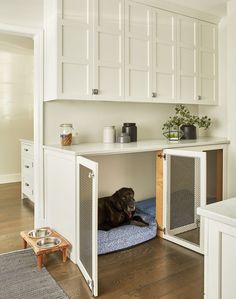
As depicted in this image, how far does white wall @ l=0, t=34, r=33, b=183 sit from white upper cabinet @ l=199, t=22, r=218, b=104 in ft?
9.89

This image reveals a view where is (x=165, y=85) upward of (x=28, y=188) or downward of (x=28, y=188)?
upward

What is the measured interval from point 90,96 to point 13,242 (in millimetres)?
1477

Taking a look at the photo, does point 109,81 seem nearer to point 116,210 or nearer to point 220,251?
point 116,210

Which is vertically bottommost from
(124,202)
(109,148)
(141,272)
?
(141,272)

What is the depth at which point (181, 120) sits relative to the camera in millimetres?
3344

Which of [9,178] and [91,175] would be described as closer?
[91,175]

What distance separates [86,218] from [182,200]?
111cm

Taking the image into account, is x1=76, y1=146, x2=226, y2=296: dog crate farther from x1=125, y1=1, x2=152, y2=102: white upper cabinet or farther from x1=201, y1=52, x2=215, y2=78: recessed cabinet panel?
x1=201, y1=52, x2=215, y2=78: recessed cabinet panel

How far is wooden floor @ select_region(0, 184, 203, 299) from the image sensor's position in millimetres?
1906

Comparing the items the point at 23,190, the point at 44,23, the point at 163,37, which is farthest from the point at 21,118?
the point at 163,37

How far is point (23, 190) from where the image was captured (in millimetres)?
4242

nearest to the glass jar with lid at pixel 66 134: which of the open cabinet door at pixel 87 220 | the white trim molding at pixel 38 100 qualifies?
the white trim molding at pixel 38 100

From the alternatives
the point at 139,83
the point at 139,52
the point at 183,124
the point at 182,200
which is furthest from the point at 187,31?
the point at 182,200

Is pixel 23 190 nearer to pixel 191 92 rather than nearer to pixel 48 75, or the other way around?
pixel 48 75
